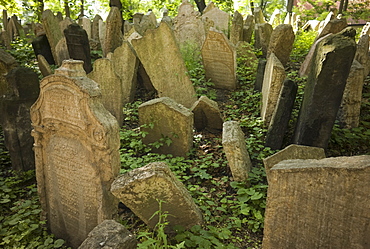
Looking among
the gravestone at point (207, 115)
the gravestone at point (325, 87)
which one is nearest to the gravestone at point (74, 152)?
the gravestone at point (207, 115)

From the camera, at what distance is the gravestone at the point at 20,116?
427 centimetres

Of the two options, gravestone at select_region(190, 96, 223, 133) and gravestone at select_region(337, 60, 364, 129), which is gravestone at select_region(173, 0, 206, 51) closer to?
gravestone at select_region(190, 96, 223, 133)

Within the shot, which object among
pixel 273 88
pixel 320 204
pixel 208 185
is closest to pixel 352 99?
pixel 273 88

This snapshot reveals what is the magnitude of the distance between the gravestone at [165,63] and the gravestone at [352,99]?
107 inches

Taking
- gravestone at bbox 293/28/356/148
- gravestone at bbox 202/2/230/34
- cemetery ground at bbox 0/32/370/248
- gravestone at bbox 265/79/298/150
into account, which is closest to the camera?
cemetery ground at bbox 0/32/370/248

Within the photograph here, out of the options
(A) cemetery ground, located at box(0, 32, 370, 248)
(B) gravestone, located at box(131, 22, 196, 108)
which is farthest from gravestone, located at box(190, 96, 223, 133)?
(B) gravestone, located at box(131, 22, 196, 108)

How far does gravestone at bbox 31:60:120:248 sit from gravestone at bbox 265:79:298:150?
2383 mm

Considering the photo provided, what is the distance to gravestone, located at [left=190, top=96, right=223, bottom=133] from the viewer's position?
498 cm

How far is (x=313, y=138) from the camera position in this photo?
4.02 meters

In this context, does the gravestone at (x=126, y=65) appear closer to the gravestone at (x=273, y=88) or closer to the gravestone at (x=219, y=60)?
the gravestone at (x=219, y=60)

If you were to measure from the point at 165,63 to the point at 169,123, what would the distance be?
6.25 ft

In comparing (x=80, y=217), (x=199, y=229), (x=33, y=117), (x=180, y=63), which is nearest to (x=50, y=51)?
(x=180, y=63)

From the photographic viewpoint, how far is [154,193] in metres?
2.73

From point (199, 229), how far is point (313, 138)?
6.87 ft
